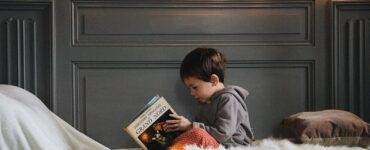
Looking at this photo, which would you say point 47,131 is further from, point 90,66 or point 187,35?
point 187,35

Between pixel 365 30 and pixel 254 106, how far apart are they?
1.61 ft

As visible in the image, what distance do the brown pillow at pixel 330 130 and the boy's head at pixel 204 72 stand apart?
32cm

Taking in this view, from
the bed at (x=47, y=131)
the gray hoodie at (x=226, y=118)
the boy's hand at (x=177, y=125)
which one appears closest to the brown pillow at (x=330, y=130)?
the bed at (x=47, y=131)

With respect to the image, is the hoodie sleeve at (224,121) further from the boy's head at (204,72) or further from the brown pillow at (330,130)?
the brown pillow at (330,130)

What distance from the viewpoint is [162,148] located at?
1586 mm

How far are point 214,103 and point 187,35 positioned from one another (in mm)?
522

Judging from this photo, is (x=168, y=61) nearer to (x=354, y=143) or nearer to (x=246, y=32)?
(x=246, y=32)

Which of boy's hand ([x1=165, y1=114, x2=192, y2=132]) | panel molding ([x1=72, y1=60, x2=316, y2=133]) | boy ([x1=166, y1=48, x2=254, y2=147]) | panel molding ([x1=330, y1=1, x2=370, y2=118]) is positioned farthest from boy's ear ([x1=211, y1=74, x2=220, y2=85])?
panel molding ([x1=330, y1=1, x2=370, y2=118])

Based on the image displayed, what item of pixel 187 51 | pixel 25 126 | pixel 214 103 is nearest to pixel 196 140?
pixel 214 103

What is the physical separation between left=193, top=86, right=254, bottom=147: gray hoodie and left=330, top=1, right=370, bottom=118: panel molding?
1.93 ft

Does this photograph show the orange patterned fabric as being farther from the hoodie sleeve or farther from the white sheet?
the white sheet

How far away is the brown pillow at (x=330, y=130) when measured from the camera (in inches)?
71.7

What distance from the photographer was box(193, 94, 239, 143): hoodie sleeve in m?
1.59

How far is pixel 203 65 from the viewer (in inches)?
66.0
